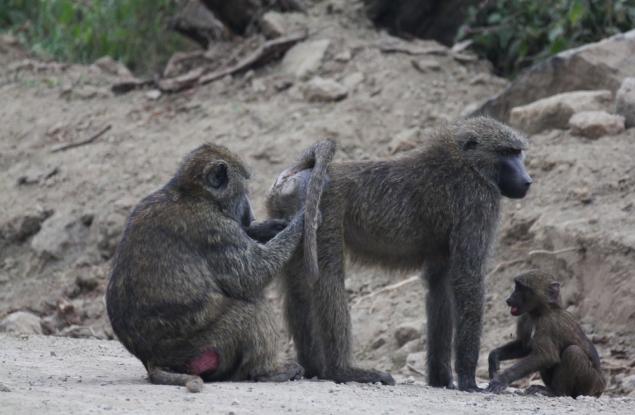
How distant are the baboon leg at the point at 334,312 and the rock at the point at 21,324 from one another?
11.4ft

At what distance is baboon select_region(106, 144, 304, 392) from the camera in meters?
6.33

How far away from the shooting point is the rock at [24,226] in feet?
38.2

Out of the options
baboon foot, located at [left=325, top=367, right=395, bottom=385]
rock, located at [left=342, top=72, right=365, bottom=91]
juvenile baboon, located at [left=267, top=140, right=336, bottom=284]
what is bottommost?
baboon foot, located at [left=325, top=367, right=395, bottom=385]

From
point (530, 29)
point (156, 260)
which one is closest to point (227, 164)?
point (156, 260)

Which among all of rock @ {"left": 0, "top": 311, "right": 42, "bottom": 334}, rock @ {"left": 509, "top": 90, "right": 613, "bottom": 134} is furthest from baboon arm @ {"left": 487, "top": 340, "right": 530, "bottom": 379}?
rock @ {"left": 0, "top": 311, "right": 42, "bottom": 334}

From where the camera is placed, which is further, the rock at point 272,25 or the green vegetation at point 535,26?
the rock at point 272,25

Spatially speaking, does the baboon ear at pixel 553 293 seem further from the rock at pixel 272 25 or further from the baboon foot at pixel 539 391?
the rock at pixel 272 25

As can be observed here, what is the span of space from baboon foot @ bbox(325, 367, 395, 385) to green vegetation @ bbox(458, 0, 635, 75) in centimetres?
538

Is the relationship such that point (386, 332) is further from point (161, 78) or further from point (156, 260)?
point (161, 78)

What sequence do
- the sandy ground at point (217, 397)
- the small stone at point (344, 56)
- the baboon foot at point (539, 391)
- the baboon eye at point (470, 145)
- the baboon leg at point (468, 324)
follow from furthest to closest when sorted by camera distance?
the small stone at point (344, 56)
the baboon eye at point (470, 145)
the baboon leg at point (468, 324)
the baboon foot at point (539, 391)
the sandy ground at point (217, 397)

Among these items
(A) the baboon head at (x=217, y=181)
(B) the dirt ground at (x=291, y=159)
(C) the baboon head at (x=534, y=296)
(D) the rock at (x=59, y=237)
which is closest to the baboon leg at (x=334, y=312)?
(B) the dirt ground at (x=291, y=159)

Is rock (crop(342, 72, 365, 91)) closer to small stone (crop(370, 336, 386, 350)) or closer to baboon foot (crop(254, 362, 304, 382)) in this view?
small stone (crop(370, 336, 386, 350))

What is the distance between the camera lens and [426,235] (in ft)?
23.8

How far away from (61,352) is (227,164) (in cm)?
209
